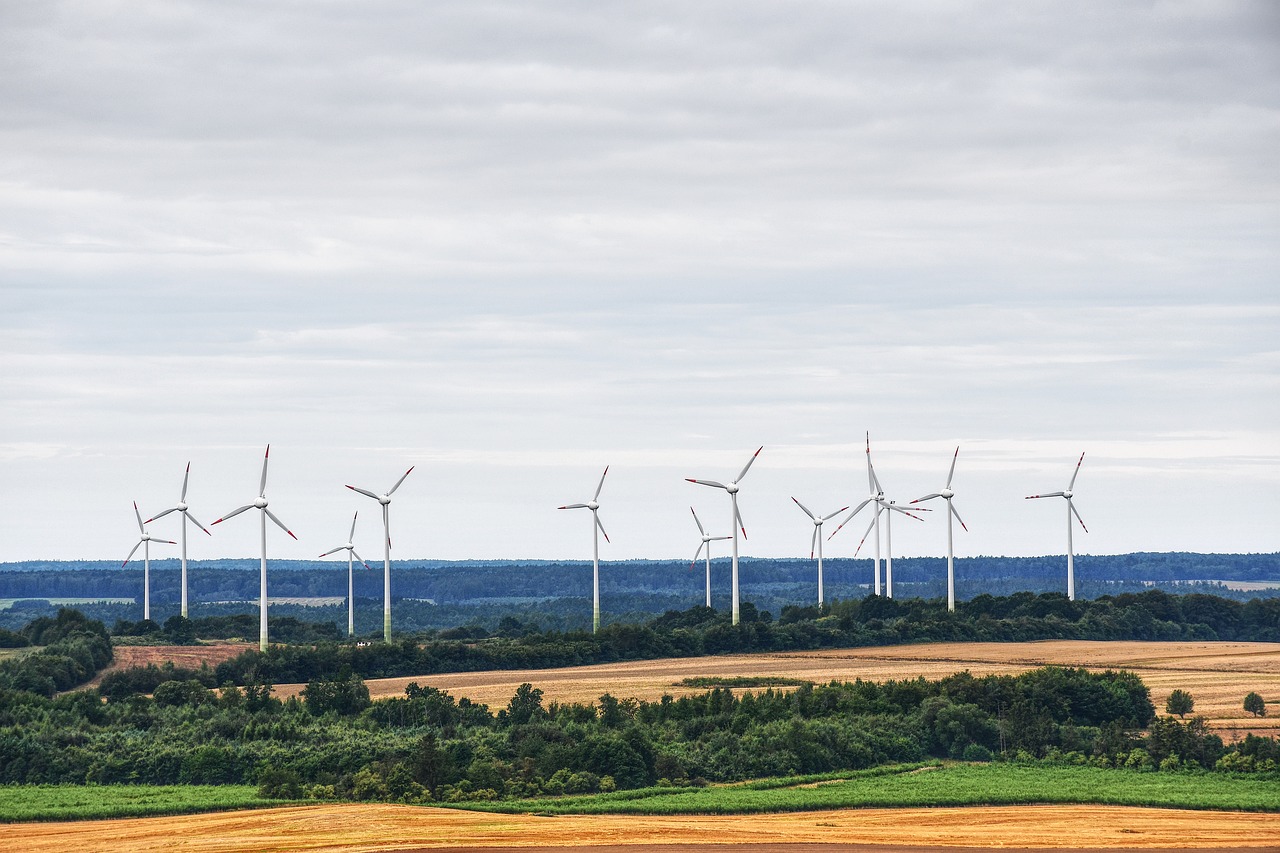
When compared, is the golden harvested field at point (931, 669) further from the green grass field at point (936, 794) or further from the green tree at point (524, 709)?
the green grass field at point (936, 794)

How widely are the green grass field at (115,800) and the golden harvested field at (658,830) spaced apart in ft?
5.68

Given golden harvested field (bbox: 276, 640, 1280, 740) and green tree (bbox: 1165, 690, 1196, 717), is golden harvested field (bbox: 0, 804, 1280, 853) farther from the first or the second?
golden harvested field (bbox: 276, 640, 1280, 740)

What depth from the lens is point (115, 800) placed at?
78.4 m


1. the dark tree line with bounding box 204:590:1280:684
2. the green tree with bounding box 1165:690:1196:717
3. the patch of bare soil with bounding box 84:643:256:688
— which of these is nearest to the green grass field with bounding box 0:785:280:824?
the green tree with bounding box 1165:690:1196:717

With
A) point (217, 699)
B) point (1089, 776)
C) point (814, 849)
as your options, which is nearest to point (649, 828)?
point (814, 849)

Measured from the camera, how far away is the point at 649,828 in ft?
226

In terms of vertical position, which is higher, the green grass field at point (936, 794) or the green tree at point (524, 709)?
the green tree at point (524, 709)

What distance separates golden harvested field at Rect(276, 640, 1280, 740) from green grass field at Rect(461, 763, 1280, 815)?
23.4 m

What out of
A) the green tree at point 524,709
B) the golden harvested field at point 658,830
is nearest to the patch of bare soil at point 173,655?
the green tree at point 524,709

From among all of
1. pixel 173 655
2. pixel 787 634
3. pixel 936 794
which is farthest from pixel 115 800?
pixel 787 634

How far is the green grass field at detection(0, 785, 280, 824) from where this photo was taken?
74.8 m

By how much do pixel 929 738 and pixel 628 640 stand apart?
241 feet

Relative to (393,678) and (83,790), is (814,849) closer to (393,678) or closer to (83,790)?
(83,790)

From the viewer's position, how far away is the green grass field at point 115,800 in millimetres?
74750
